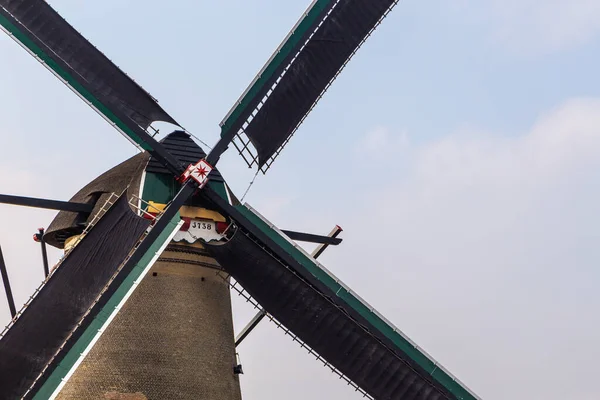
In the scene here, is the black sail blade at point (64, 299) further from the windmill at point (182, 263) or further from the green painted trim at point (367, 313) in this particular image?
the green painted trim at point (367, 313)

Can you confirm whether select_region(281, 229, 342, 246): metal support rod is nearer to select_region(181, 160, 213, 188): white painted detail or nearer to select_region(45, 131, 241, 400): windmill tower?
select_region(45, 131, 241, 400): windmill tower

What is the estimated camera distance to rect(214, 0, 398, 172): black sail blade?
1549 cm

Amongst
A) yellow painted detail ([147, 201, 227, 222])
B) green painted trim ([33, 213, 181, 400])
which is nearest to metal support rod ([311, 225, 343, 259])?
yellow painted detail ([147, 201, 227, 222])

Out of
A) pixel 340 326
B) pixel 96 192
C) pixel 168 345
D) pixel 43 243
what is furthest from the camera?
pixel 43 243

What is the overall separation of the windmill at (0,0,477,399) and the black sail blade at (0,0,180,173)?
0.02 metres

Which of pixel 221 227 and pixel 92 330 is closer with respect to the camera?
pixel 92 330

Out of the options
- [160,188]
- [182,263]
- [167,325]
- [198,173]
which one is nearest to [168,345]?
[167,325]

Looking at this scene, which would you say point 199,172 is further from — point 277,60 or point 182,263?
point 277,60

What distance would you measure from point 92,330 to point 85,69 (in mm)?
4527

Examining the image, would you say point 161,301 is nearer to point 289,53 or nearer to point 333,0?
point 289,53

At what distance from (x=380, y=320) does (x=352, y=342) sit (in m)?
0.59

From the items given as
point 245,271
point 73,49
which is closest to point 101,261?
point 245,271

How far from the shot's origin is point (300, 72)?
1627cm

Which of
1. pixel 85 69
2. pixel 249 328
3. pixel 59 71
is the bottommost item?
pixel 249 328
